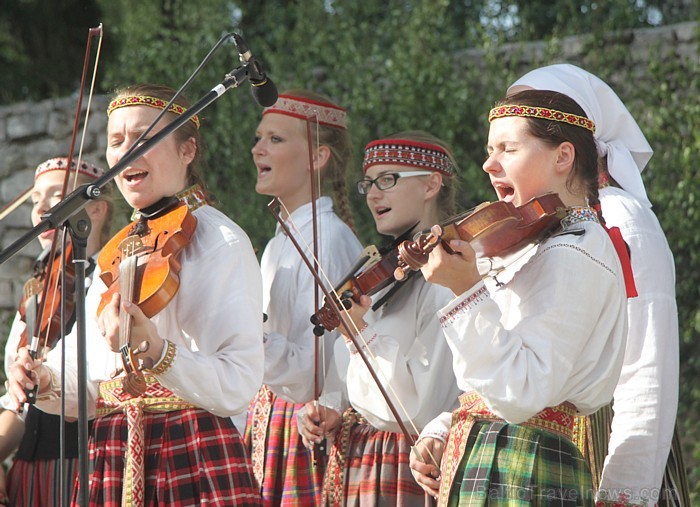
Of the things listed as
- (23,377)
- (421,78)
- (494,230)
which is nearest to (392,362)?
(494,230)

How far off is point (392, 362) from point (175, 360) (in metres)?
0.76

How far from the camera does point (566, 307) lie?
2354 mm

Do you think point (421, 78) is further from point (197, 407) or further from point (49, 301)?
point (197, 407)

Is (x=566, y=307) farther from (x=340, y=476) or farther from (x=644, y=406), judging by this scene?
(x=340, y=476)

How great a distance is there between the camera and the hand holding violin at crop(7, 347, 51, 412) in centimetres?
294

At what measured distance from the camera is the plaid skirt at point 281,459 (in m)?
3.56

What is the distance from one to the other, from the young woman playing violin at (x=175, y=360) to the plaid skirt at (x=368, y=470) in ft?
1.80

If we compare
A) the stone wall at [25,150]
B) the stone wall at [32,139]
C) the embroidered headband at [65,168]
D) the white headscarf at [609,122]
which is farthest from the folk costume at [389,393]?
the stone wall at [25,150]

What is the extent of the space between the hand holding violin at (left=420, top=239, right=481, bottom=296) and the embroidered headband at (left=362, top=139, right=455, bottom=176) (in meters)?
1.39

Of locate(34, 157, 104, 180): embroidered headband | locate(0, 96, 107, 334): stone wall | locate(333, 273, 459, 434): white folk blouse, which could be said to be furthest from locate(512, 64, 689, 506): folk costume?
locate(0, 96, 107, 334): stone wall

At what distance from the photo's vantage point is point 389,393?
10.3 ft

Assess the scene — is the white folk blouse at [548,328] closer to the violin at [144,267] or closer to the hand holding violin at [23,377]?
the violin at [144,267]

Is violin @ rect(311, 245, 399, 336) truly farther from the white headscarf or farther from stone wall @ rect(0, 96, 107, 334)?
stone wall @ rect(0, 96, 107, 334)

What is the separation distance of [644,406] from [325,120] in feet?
6.28
